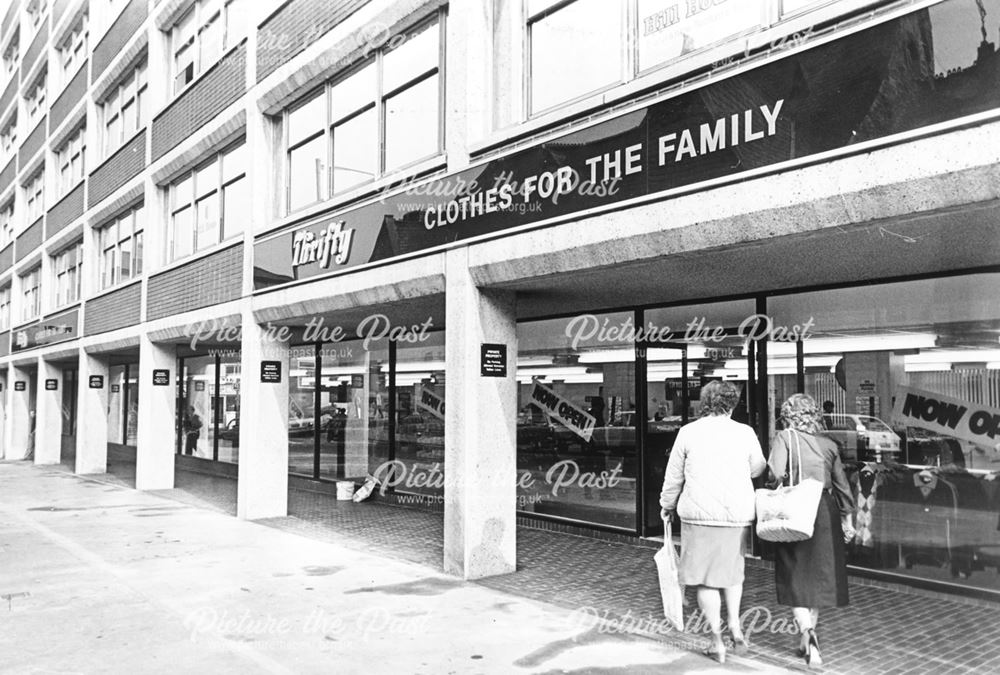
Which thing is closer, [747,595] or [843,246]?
[843,246]

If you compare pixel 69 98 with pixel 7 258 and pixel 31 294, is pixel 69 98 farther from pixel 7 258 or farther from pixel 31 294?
pixel 7 258

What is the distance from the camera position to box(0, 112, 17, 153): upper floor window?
32.0 metres

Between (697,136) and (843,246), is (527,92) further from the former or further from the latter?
(843,246)

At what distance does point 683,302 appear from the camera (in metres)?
9.31

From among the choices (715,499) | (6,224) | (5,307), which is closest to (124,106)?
(5,307)

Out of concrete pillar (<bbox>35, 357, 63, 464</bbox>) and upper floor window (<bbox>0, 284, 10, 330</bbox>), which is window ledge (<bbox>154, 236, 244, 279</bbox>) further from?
upper floor window (<bbox>0, 284, 10, 330</bbox>)

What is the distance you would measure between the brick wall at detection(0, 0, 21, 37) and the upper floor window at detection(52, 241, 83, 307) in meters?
13.5

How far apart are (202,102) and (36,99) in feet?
59.4

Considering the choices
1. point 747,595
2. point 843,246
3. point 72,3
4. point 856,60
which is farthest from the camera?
point 72,3

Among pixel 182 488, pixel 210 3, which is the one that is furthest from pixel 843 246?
pixel 182 488

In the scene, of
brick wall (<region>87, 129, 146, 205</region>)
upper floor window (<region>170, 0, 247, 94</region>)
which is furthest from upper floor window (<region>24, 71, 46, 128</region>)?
upper floor window (<region>170, 0, 247, 94</region>)

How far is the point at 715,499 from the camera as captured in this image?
17.8ft

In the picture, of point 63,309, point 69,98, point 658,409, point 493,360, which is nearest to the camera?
point 493,360

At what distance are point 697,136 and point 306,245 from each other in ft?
21.5
